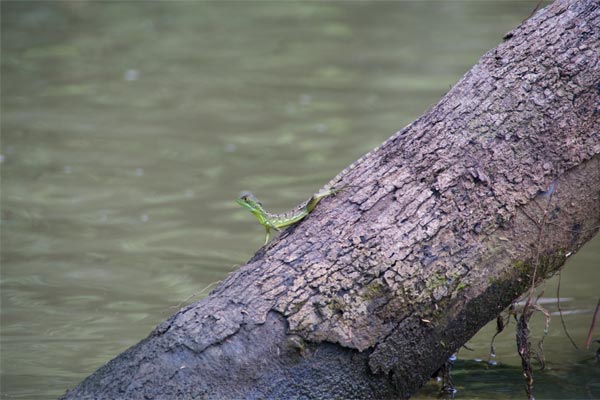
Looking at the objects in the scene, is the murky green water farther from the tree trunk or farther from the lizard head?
the lizard head

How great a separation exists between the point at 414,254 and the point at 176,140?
5260 mm

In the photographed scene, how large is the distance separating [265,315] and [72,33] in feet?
30.7

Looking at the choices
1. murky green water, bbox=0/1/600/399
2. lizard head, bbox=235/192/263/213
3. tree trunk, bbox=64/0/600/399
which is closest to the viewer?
tree trunk, bbox=64/0/600/399

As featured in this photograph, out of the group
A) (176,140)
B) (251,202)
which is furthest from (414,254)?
(176,140)

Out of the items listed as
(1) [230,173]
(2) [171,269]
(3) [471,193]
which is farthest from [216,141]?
(3) [471,193]

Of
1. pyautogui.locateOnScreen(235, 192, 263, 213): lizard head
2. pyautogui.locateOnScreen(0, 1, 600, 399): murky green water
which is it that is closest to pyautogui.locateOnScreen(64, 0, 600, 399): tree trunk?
pyautogui.locateOnScreen(235, 192, 263, 213): lizard head

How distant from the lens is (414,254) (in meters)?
3.14

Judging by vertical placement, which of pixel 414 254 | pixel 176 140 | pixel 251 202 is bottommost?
pixel 414 254

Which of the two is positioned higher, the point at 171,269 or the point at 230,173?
the point at 230,173

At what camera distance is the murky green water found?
4828mm

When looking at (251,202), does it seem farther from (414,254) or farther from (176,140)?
(176,140)

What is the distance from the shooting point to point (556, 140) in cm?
323

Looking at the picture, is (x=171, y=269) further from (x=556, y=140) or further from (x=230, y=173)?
(x=556, y=140)

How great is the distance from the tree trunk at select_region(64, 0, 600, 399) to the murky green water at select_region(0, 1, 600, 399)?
100 cm
